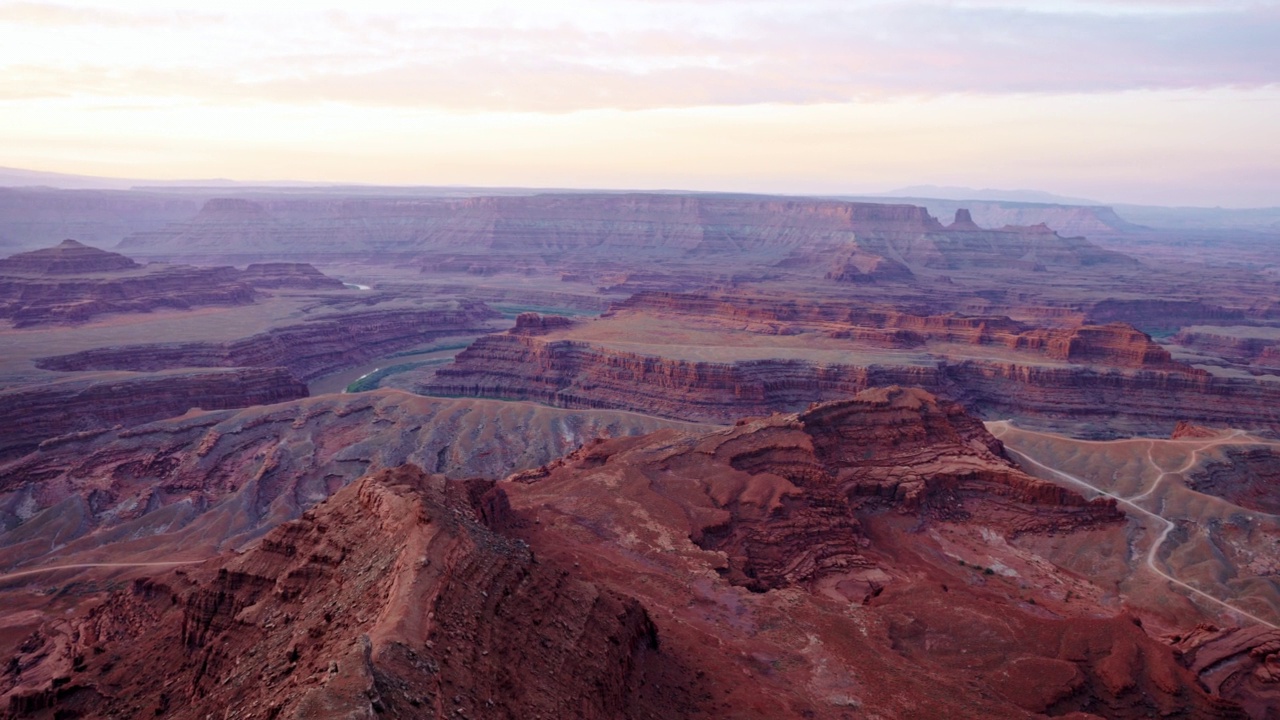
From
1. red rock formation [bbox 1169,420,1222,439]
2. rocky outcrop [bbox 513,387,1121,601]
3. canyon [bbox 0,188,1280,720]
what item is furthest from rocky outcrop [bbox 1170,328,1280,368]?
rocky outcrop [bbox 513,387,1121,601]

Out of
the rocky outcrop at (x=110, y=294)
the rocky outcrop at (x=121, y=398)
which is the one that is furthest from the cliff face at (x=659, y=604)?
the rocky outcrop at (x=110, y=294)

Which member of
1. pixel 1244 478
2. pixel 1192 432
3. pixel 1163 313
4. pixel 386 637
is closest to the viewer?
pixel 386 637

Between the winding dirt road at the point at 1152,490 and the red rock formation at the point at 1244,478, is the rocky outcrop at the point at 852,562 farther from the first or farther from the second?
the red rock formation at the point at 1244,478

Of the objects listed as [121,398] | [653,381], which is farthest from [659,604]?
[121,398]

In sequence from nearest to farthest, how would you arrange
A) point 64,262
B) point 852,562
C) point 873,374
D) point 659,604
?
point 659,604 → point 852,562 → point 873,374 → point 64,262

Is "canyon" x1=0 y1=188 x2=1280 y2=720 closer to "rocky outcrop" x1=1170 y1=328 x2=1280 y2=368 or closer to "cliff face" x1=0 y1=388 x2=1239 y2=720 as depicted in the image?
"cliff face" x1=0 y1=388 x2=1239 y2=720

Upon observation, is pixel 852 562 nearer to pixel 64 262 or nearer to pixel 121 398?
pixel 121 398
